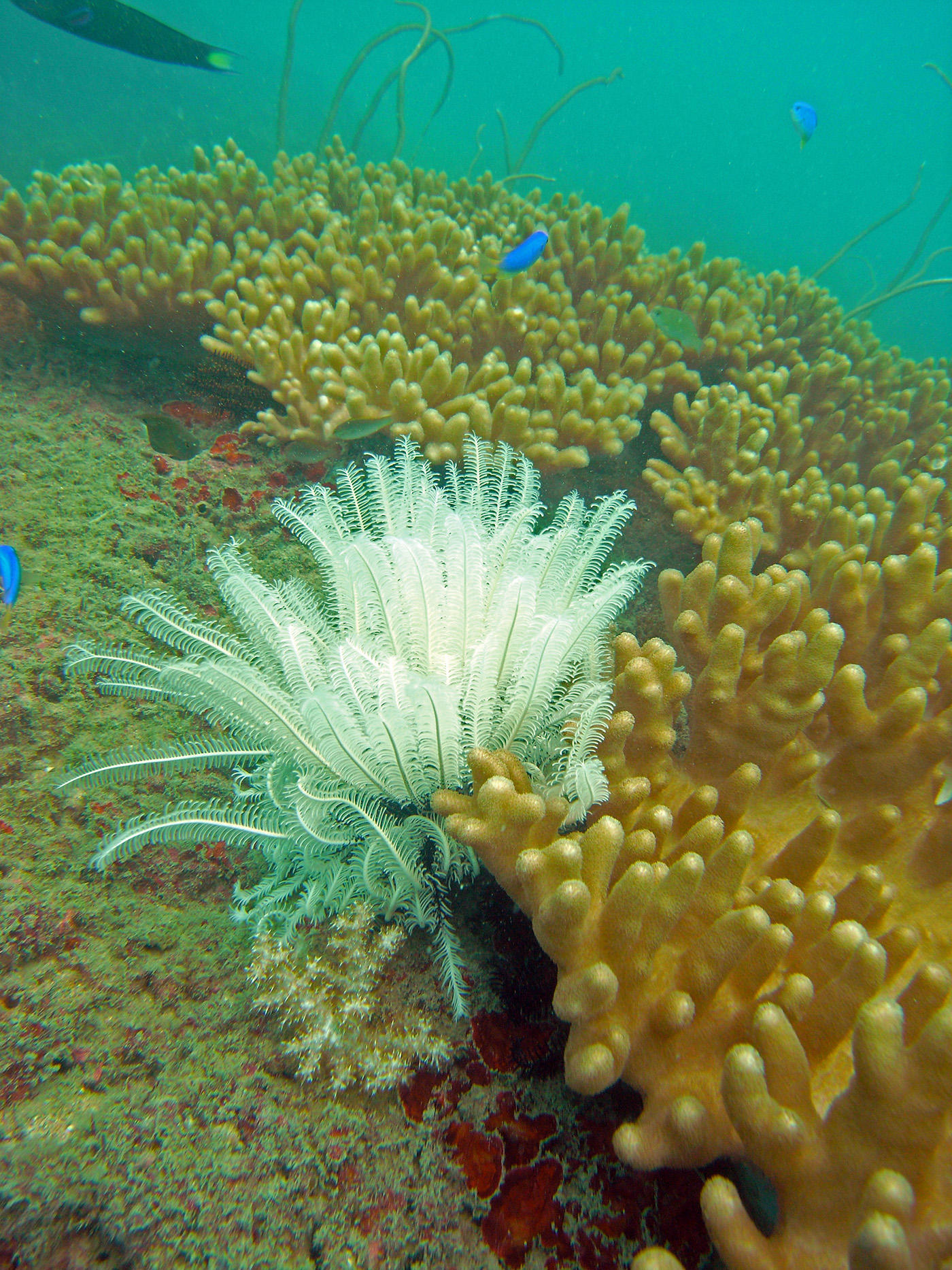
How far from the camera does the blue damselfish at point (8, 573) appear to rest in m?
2.72

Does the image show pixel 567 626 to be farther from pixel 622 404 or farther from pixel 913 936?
pixel 622 404

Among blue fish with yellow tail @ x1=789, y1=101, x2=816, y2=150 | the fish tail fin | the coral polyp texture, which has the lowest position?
the coral polyp texture

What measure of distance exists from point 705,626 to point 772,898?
4.06ft

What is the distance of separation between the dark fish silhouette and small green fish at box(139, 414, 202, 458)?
425 cm

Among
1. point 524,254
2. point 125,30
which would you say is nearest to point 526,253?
point 524,254

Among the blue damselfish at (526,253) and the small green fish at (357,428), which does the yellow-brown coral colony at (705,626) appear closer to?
the small green fish at (357,428)

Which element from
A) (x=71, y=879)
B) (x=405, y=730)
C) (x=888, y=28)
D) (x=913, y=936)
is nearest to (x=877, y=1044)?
(x=913, y=936)

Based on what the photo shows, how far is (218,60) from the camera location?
602 centimetres

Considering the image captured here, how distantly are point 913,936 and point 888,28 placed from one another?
125969mm

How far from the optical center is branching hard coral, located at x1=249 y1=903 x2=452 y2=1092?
1.89 metres

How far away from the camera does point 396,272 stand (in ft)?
15.6

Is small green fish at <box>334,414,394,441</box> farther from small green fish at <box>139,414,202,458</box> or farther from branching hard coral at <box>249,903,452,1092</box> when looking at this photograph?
branching hard coral at <box>249,903,452,1092</box>

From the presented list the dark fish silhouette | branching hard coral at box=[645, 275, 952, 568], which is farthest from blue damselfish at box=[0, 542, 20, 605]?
the dark fish silhouette

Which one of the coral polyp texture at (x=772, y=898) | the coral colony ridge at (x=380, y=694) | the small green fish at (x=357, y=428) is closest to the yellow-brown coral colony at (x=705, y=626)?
the coral polyp texture at (x=772, y=898)
